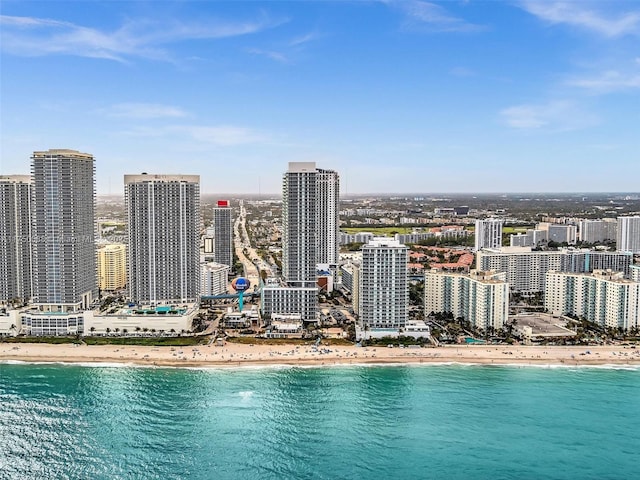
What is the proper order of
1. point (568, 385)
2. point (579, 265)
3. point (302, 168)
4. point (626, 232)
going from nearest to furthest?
point (568, 385), point (302, 168), point (579, 265), point (626, 232)

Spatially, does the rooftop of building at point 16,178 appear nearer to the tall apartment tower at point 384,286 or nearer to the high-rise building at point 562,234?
the tall apartment tower at point 384,286

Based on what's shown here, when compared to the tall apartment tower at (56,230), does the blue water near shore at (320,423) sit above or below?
below

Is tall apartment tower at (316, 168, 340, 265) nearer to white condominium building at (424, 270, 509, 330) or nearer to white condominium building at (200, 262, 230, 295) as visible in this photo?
white condominium building at (200, 262, 230, 295)

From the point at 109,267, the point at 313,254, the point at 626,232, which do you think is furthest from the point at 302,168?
the point at 626,232

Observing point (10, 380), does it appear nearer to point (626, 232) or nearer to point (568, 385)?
point (568, 385)

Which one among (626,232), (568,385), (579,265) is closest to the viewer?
(568,385)

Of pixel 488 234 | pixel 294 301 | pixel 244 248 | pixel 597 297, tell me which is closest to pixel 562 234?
pixel 488 234

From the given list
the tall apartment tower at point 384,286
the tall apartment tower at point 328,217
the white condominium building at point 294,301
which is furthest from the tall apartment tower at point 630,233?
the white condominium building at point 294,301
